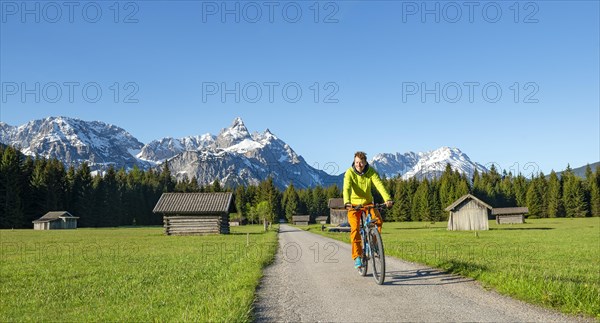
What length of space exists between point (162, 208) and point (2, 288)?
35.8 metres

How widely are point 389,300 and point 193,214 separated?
140 ft

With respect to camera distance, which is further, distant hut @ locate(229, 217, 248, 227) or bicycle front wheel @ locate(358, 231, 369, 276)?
distant hut @ locate(229, 217, 248, 227)

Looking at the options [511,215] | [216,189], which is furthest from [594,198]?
[216,189]

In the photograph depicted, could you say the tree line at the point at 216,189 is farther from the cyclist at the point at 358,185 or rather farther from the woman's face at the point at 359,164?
Answer: the woman's face at the point at 359,164

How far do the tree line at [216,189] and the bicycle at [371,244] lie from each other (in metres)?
68.3

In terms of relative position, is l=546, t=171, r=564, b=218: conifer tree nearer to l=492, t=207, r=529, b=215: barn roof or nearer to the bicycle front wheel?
l=492, t=207, r=529, b=215: barn roof

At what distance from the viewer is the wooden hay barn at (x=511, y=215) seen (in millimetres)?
87000

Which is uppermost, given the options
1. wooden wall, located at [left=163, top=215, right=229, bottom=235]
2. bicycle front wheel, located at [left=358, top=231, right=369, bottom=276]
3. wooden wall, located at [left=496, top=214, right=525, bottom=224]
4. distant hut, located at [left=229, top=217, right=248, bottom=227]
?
bicycle front wheel, located at [left=358, top=231, right=369, bottom=276]

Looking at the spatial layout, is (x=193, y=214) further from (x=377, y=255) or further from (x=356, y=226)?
(x=377, y=255)

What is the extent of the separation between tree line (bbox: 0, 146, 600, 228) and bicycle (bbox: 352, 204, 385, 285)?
224 ft

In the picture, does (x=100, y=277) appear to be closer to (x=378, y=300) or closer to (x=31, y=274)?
(x=31, y=274)

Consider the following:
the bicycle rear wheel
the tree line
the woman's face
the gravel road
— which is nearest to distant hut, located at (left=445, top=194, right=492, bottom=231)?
the tree line

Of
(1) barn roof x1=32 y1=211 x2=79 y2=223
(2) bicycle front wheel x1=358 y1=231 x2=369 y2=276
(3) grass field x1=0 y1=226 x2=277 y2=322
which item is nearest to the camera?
(3) grass field x1=0 y1=226 x2=277 y2=322

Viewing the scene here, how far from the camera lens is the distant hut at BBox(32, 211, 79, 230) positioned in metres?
82.7
